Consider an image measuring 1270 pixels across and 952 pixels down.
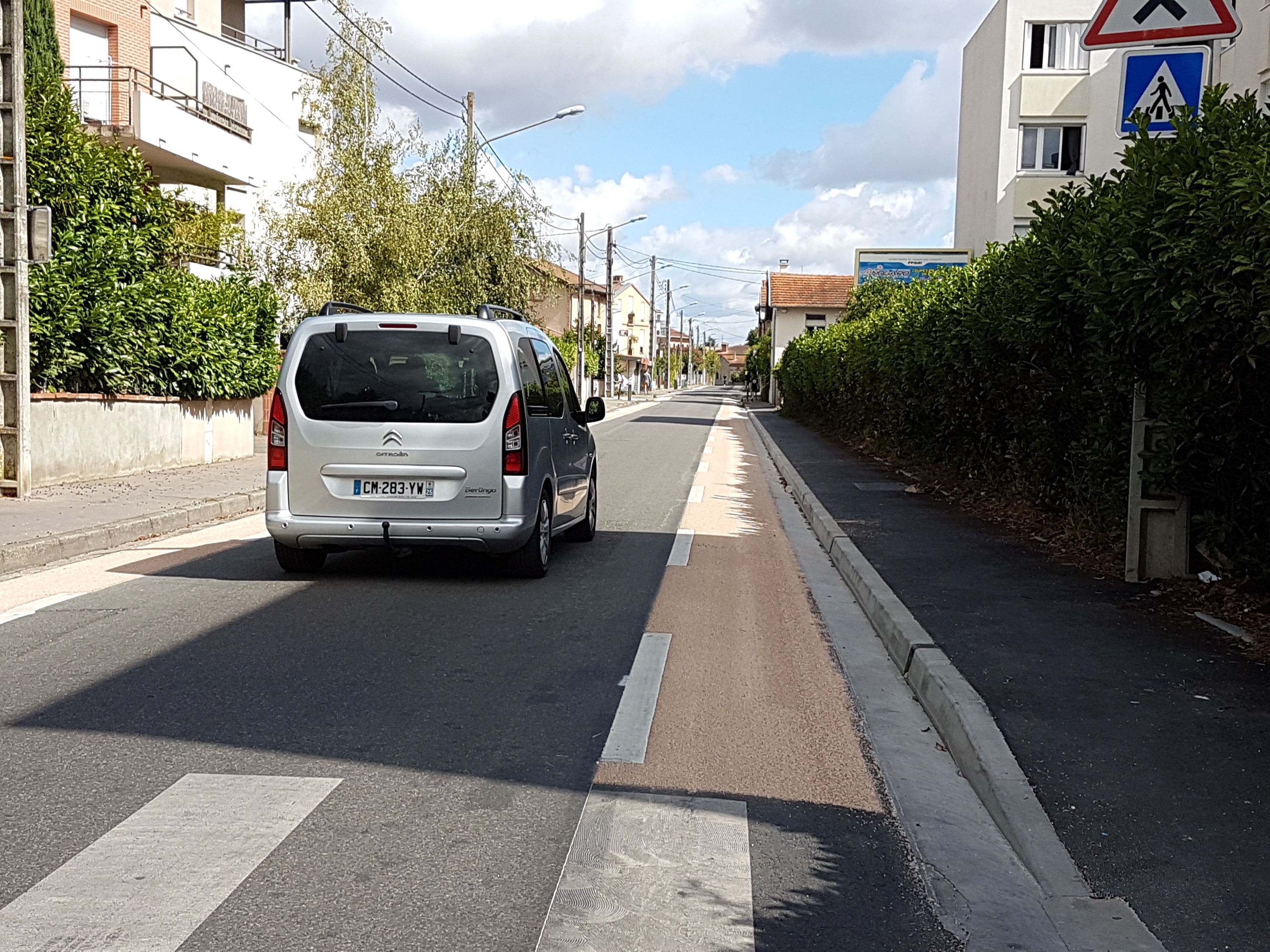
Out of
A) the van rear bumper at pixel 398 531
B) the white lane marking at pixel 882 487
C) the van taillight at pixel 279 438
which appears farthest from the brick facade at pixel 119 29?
the van rear bumper at pixel 398 531

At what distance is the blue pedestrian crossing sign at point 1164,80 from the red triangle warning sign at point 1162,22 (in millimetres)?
251

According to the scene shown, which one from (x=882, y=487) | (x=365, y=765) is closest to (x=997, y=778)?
(x=365, y=765)

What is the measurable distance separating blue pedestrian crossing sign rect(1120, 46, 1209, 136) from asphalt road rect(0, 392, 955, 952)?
3.62 meters

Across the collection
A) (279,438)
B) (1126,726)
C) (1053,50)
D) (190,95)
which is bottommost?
(1126,726)

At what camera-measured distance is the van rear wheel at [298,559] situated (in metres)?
8.82

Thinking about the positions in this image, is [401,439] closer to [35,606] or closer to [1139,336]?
[35,606]

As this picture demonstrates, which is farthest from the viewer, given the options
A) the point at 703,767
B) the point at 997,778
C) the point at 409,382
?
the point at 409,382

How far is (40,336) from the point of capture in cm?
1398

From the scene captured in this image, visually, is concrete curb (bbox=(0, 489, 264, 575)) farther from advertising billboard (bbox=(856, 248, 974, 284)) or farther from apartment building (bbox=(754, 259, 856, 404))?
apartment building (bbox=(754, 259, 856, 404))

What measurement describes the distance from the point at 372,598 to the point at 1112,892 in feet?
17.6

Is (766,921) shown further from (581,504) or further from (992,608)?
(581,504)

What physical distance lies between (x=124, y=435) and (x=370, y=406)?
844cm

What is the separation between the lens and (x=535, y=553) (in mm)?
8766

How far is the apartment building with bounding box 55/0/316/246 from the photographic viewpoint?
23828mm
